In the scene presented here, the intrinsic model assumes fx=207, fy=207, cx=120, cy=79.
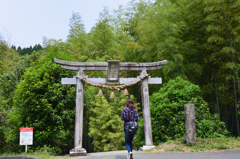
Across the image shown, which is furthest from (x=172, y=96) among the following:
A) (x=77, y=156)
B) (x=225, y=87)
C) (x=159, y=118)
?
(x=77, y=156)

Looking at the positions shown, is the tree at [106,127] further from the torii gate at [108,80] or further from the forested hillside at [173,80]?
the torii gate at [108,80]

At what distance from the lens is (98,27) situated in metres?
15.5

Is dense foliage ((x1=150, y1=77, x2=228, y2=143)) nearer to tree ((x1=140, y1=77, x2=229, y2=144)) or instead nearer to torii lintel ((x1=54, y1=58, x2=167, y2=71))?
tree ((x1=140, y1=77, x2=229, y2=144))

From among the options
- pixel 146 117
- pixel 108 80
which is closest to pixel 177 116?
pixel 146 117

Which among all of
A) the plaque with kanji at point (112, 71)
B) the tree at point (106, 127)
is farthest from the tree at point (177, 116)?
the tree at point (106, 127)

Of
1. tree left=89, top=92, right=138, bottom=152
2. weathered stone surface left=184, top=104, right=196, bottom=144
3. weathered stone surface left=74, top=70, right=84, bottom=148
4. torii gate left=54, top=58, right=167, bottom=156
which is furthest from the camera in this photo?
tree left=89, top=92, right=138, bottom=152

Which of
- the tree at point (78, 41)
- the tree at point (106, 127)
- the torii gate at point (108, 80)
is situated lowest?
the tree at point (106, 127)

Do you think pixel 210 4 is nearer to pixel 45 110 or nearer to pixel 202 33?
pixel 202 33

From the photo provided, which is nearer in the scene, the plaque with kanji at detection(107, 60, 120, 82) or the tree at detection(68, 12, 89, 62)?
the plaque with kanji at detection(107, 60, 120, 82)

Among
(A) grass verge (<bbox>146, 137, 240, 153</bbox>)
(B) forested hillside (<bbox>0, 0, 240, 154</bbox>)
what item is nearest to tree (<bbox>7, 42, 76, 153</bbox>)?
(B) forested hillside (<bbox>0, 0, 240, 154</bbox>)

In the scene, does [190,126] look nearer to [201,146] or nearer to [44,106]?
[201,146]

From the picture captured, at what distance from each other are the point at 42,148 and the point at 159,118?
3.99 meters

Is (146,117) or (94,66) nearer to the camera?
(146,117)

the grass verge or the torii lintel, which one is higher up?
the torii lintel
